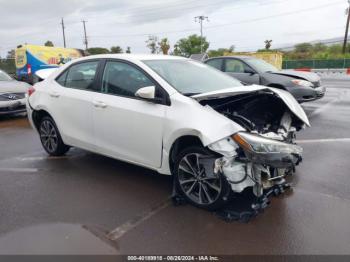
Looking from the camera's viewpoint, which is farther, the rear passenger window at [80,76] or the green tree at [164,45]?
the green tree at [164,45]

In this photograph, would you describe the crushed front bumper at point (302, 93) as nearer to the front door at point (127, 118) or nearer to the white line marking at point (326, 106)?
the white line marking at point (326, 106)

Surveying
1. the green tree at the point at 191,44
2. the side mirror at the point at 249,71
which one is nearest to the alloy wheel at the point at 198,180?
the side mirror at the point at 249,71

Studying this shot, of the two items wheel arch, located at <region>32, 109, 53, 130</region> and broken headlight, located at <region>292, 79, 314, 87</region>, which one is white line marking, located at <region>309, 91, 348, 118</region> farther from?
wheel arch, located at <region>32, 109, 53, 130</region>

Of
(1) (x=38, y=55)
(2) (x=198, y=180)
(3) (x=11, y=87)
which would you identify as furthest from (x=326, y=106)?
(1) (x=38, y=55)

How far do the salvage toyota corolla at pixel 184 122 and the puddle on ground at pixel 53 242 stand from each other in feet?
3.75

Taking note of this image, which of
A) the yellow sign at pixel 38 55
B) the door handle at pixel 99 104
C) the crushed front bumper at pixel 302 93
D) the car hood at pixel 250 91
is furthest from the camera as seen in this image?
the yellow sign at pixel 38 55

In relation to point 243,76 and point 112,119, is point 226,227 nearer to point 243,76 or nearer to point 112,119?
point 112,119

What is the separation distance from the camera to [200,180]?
3703 mm

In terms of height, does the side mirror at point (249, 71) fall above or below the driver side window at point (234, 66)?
below

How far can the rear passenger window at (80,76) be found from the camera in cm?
486

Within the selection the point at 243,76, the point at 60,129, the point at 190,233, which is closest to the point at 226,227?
the point at 190,233

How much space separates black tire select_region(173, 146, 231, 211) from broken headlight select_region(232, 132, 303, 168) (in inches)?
14.4

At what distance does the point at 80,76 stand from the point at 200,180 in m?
2.59

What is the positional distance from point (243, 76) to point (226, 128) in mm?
6483
